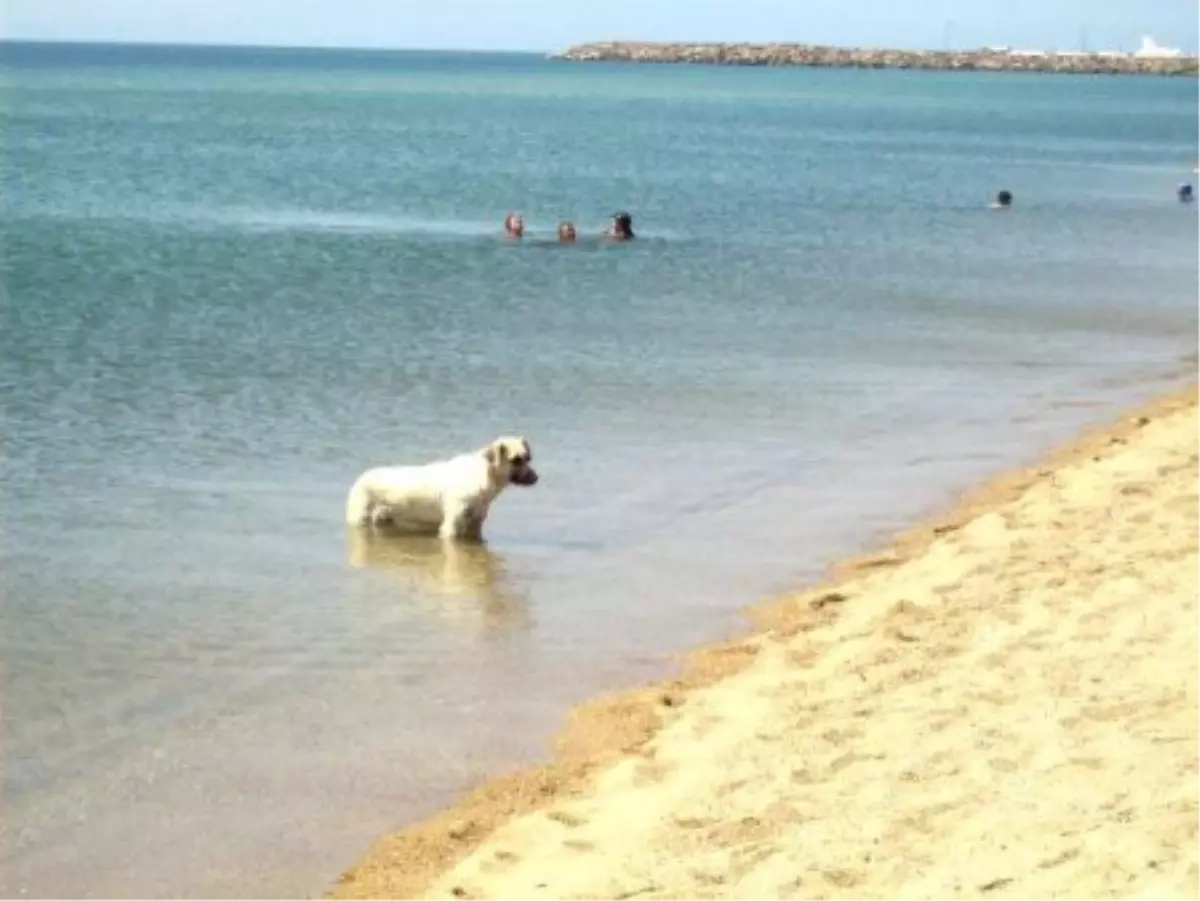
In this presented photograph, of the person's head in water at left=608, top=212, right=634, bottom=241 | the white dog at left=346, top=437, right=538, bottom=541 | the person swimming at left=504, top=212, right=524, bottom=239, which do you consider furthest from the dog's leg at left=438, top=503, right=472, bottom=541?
the person swimming at left=504, top=212, right=524, bottom=239

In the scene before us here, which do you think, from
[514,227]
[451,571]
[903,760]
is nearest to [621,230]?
[514,227]

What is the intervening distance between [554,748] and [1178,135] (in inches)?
3424

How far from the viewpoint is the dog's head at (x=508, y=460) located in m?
13.5

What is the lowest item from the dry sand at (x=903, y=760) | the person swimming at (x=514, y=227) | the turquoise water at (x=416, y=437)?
the turquoise water at (x=416, y=437)

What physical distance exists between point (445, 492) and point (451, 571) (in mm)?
740

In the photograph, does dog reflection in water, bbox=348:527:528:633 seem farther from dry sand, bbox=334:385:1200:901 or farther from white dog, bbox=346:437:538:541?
dry sand, bbox=334:385:1200:901

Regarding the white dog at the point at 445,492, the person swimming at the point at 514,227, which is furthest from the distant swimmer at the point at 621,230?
the white dog at the point at 445,492

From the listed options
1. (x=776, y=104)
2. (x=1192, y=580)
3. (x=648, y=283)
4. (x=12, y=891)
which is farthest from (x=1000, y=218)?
(x=776, y=104)

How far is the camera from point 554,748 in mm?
9500

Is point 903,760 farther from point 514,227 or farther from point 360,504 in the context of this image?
point 514,227

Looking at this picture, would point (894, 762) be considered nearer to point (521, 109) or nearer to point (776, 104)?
point (521, 109)

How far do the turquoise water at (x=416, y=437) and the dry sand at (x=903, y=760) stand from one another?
0.55m

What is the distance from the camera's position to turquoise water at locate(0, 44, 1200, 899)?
9.46 m

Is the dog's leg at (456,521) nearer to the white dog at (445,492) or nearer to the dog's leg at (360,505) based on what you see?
the white dog at (445,492)
